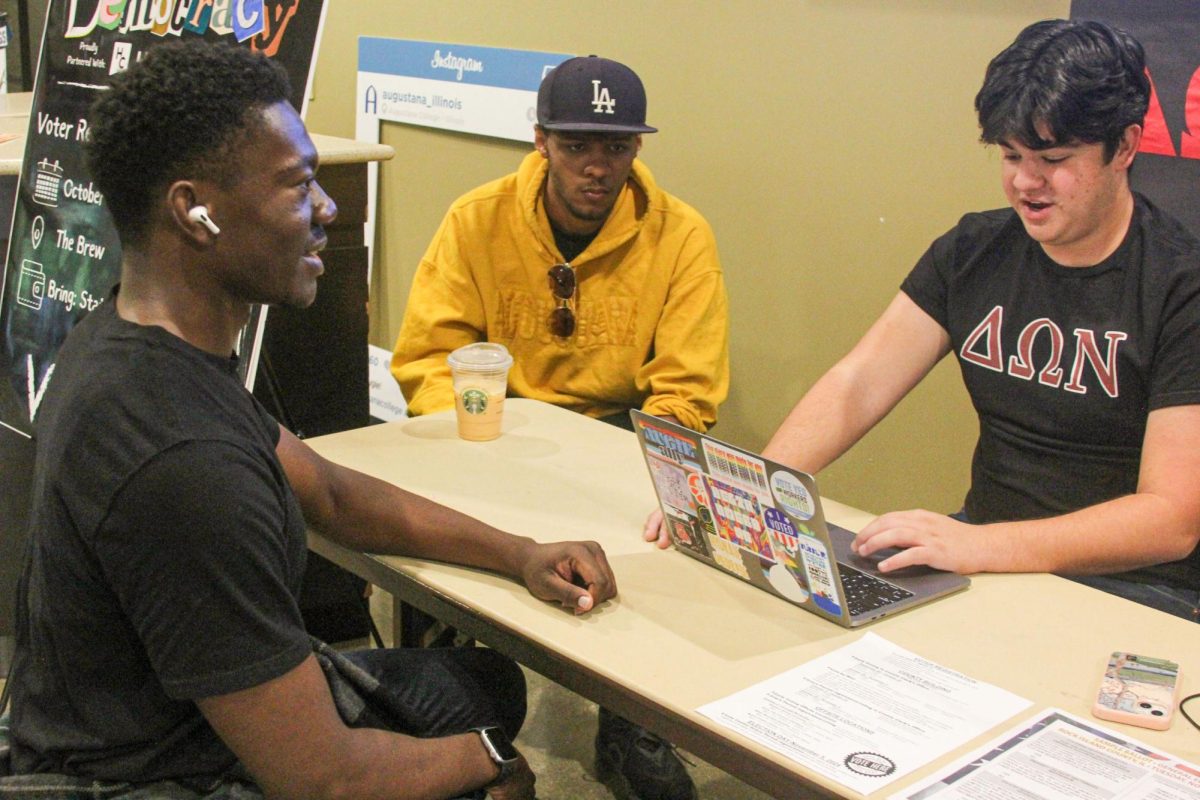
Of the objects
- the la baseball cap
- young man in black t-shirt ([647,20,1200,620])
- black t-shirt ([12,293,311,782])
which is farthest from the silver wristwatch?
the la baseball cap

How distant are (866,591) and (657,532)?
327 millimetres

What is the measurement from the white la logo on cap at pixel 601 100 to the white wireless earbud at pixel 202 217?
4.67ft

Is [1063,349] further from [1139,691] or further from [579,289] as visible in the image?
[579,289]

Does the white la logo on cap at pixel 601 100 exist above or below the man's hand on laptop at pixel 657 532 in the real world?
above

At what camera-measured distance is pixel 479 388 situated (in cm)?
217

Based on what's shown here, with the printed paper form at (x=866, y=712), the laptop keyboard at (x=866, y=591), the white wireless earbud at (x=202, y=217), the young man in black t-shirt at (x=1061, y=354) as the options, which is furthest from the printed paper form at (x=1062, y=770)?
the white wireless earbud at (x=202, y=217)

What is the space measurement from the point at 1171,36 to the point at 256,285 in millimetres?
1874

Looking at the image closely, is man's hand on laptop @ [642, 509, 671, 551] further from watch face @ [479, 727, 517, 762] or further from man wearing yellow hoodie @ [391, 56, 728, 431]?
man wearing yellow hoodie @ [391, 56, 728, 431]

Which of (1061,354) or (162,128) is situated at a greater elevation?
(162,128)

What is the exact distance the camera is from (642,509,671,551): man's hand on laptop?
1.78 metres

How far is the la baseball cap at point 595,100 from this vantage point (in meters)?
2.62

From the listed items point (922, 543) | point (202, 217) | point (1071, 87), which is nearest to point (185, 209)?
point (202, 217)

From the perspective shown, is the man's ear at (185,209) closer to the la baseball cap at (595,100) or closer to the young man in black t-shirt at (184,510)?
the young man in black t-shirt at (184,510)

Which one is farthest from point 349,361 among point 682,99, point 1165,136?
point 1165,136
